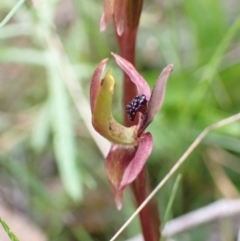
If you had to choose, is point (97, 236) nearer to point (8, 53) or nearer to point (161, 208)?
point (161, 208)

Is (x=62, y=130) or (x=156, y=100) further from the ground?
(x=156, y=100)

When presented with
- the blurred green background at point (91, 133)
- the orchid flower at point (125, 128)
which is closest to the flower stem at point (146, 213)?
the orchid flower at point (125, 128)

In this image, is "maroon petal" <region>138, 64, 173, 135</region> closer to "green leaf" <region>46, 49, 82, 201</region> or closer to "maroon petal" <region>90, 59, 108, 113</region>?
"maroon petal" <region>90, 59, 108, 113</region>

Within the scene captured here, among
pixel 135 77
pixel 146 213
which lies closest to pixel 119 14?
pixel 135 77

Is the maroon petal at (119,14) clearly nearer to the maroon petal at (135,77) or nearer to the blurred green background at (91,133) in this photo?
the maroon petal at (135,77)

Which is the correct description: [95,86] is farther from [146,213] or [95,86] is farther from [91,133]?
[91,133]

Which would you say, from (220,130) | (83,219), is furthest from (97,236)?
(220,130)

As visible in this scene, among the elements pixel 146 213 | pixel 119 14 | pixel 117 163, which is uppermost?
pixel 119 14
